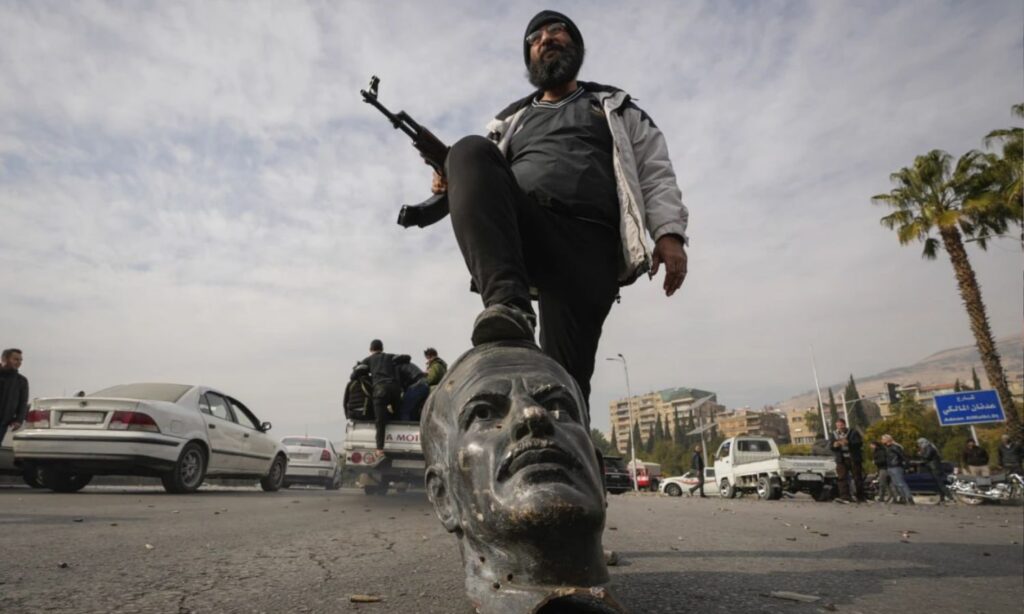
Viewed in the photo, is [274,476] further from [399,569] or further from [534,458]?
[534,458]

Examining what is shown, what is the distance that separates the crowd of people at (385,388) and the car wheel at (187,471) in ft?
6.68

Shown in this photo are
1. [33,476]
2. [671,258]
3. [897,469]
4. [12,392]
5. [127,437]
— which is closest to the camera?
[671,258]

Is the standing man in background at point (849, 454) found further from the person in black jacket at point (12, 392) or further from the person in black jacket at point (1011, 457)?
the person in black jacket at point (12, 392)

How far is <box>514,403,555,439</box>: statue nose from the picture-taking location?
1.19m

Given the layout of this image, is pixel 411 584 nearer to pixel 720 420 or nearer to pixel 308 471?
pixel 308 471

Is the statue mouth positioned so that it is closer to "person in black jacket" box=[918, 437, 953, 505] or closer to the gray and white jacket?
the gray and white jacket

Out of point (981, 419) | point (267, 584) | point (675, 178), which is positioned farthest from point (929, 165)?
point (267, 584)

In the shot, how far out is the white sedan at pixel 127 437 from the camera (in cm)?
693

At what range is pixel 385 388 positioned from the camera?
8.06 metres

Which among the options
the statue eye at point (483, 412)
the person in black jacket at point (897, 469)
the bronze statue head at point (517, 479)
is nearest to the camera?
the bronze statue head at point (517, 479)

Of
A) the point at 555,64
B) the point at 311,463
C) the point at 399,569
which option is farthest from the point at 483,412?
the point at 311,463

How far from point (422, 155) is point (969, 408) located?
1000 inches

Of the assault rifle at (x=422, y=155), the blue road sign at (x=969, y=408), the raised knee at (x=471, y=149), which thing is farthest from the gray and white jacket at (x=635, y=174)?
the blue road sign at (x=969, y=408)

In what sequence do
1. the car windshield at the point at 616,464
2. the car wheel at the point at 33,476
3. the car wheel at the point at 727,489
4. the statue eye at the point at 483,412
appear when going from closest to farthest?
the statue eye at the point at 483,412 → the car wheel at the point at 33,476 → the car wheel at the point at 727,489 → the car windshield at the point at 616,464
